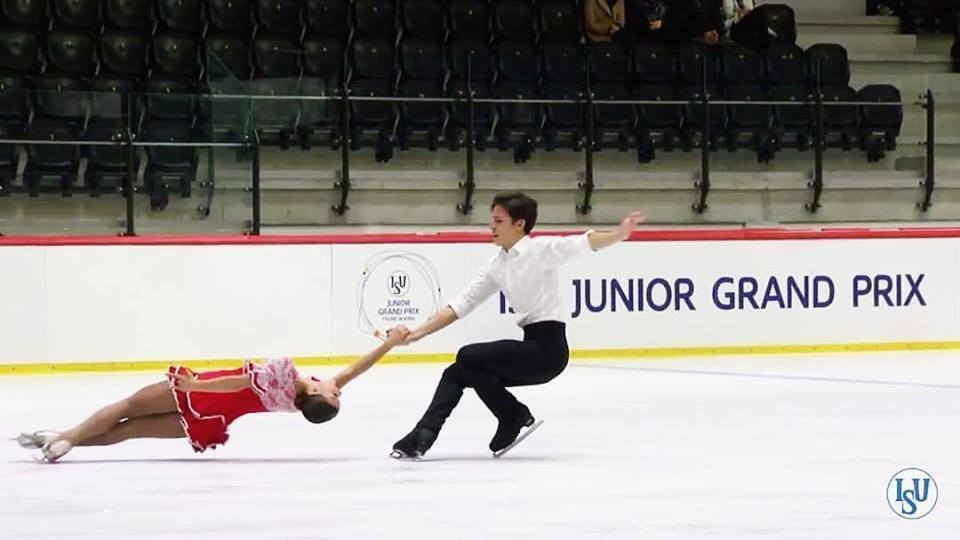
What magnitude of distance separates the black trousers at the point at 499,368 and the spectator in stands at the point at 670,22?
11141 millimetres

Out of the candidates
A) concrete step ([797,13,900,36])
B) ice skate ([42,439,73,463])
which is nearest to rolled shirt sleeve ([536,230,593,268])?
ice skate ([42,439,73,463])

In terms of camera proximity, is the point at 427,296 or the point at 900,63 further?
the point at 900,63

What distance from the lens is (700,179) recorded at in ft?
56.3

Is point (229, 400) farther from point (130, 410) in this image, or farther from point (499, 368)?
point (499, 368)

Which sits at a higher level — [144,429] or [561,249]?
[561,249]

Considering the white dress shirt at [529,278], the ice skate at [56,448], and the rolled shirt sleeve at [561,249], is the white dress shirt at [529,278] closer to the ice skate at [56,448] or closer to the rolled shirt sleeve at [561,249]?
the rolled shirt sleeve at [561,249]

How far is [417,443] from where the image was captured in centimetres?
804

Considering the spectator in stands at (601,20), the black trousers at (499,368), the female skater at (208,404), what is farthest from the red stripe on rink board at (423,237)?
the black trousers at (499,368)

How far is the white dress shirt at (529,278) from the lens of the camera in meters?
8.05

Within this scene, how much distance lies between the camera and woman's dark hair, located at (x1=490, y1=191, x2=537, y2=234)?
8102 millimetres

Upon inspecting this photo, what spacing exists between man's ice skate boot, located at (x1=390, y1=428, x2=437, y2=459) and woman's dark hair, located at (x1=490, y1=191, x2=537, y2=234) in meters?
1.06

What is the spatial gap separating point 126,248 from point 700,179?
6.24 metres

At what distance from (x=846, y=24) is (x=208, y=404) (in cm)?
1484

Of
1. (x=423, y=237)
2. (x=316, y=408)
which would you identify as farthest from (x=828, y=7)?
(x=316, y=408)
